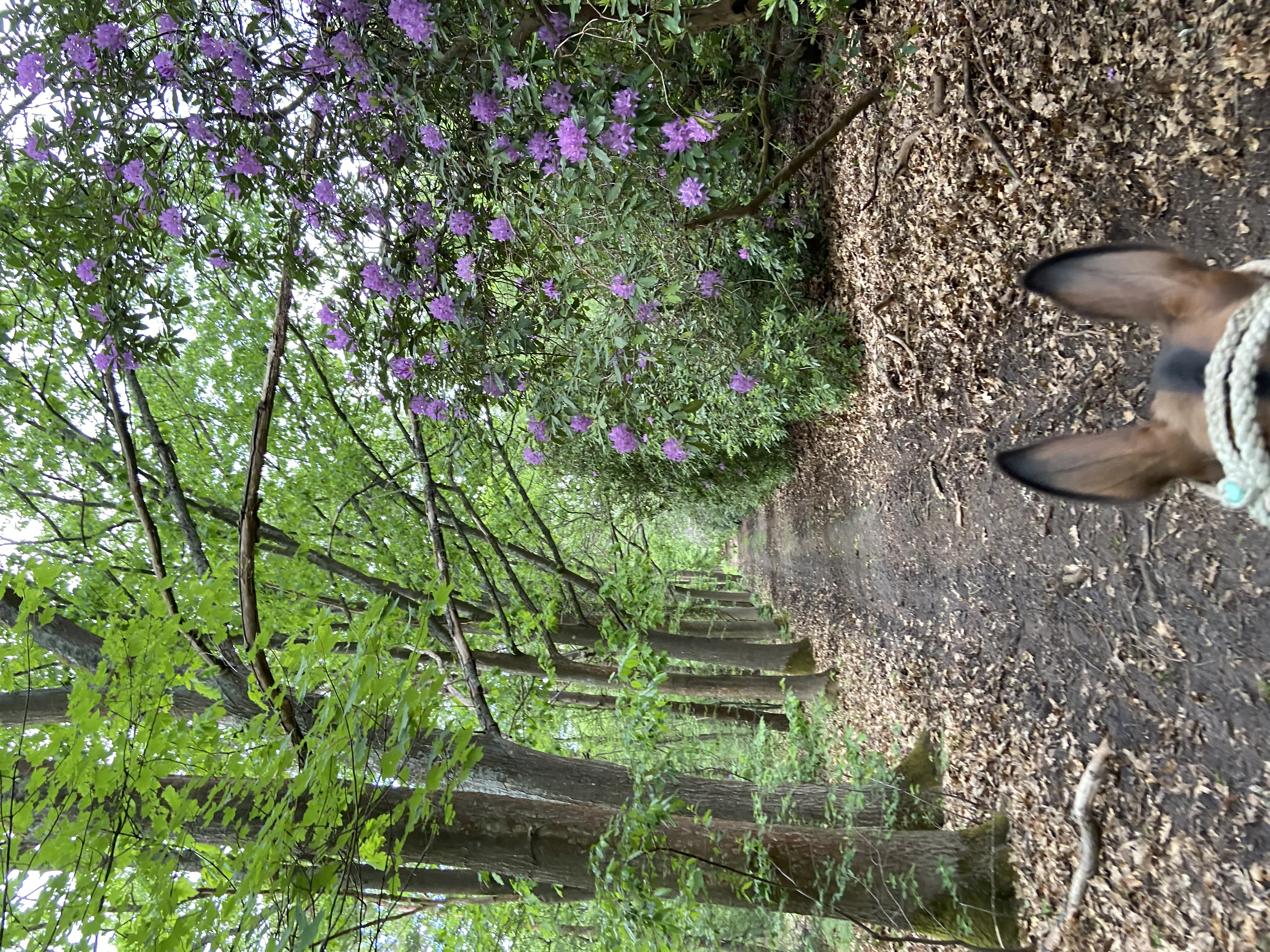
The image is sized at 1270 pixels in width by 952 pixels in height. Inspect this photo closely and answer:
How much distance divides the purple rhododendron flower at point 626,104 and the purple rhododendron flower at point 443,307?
5.31ft

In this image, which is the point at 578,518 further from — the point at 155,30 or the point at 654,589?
the point at 155,30

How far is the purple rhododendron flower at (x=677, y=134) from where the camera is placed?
3514mm

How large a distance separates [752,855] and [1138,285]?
2895 mm

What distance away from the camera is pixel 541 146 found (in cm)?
356

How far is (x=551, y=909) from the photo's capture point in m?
5.53

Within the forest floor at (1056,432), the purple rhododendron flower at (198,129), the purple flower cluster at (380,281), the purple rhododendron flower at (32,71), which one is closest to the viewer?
the forest floor at (1056,432)

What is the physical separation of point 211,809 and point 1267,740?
3.80 m

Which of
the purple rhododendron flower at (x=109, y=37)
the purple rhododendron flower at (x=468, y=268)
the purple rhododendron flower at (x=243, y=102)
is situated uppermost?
the purple rhododendron flower at (x=109, y=37)

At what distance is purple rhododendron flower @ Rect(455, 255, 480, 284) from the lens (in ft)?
14.1

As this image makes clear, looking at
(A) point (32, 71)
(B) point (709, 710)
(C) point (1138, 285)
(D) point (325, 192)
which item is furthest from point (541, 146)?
(B) point (709, 710)

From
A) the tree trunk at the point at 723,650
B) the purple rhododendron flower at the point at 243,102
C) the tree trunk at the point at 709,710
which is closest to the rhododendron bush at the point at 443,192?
the purple rhododendron flower at the point at 243,102

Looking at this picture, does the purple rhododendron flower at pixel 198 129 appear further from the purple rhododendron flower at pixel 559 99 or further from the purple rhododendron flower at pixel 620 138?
the purple rhododendron flower at pixel 620 138

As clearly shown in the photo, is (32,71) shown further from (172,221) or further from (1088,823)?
(1088,823)

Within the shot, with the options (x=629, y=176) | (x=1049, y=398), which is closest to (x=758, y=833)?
(x=1049, y=398)
